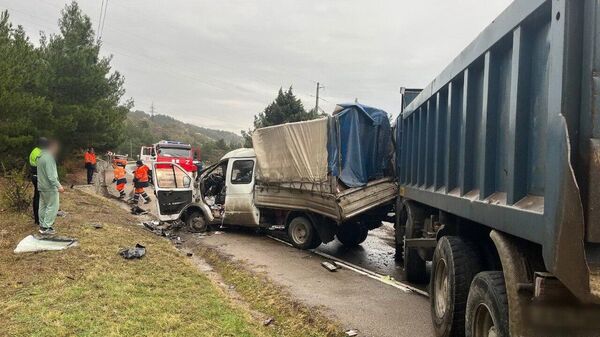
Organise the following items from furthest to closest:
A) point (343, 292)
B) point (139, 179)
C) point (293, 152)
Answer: point (139, 179)
point (293, 152)
point (343, 292)

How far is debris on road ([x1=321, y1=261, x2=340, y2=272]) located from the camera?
293 inches

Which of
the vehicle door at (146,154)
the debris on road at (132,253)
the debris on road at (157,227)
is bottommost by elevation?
the debris on road at (157,227)

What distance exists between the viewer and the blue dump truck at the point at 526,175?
1.97 m

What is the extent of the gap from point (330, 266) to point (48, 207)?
4669mm

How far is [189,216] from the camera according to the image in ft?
35.8

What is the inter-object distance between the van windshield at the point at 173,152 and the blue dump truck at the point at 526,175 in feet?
71.7

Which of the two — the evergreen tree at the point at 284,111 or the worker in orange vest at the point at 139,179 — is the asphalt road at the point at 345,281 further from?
the evergreen tree at the point at 284,111

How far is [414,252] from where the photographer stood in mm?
6488

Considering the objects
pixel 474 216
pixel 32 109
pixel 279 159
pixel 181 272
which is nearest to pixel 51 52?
pixel 32 109

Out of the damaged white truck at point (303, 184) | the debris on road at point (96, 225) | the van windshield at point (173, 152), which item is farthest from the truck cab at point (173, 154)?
the debris on road at point (96, 225)

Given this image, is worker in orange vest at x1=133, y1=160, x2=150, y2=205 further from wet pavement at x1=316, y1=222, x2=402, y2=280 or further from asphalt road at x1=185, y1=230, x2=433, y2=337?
wet pavement at x1=316, y1=222, x2=402, y2=280

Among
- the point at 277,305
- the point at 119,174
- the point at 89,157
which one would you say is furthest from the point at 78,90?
the point at 277,305

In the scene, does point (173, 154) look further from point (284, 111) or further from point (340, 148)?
point (340, 148)

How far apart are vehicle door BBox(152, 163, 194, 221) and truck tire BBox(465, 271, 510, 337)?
348 inches
